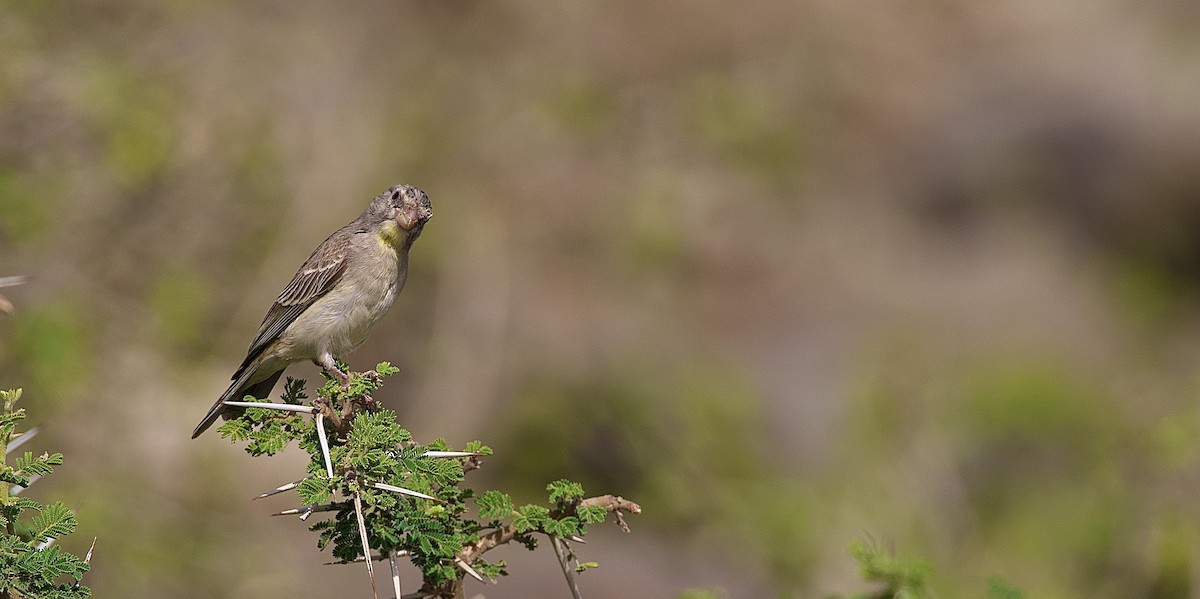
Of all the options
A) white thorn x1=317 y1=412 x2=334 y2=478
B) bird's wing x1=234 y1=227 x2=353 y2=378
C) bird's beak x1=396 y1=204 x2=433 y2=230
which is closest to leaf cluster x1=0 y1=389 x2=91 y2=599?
white thorn x1=317 y1=412 x2=334 y2=478

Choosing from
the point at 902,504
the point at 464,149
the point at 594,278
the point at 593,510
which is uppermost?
the point at 464,149

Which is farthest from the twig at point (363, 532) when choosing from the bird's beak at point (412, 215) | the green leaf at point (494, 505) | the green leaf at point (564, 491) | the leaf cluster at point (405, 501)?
the bird's beak at point (412, 215)

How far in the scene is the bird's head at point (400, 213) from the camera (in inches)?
A: 185

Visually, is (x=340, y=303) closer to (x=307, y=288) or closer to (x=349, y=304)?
(x=349, y=304)

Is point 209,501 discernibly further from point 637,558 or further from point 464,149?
point 464,149

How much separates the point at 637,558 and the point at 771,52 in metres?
9.82

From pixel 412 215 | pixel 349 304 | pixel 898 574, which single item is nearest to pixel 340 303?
pixel 349 304

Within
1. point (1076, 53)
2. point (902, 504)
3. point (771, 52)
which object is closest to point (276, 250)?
point (902, 504)

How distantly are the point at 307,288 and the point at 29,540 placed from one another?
7.63ft

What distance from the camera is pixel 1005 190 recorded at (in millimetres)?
15570

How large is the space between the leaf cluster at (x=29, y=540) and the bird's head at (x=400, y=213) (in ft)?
6.15

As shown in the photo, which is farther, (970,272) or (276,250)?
(970,272)

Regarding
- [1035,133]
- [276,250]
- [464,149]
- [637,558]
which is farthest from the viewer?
[1035,133]

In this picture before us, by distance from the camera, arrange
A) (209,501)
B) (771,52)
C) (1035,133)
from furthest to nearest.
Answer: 1. (771,52)
2. (1035,133)
3. (209,501)
